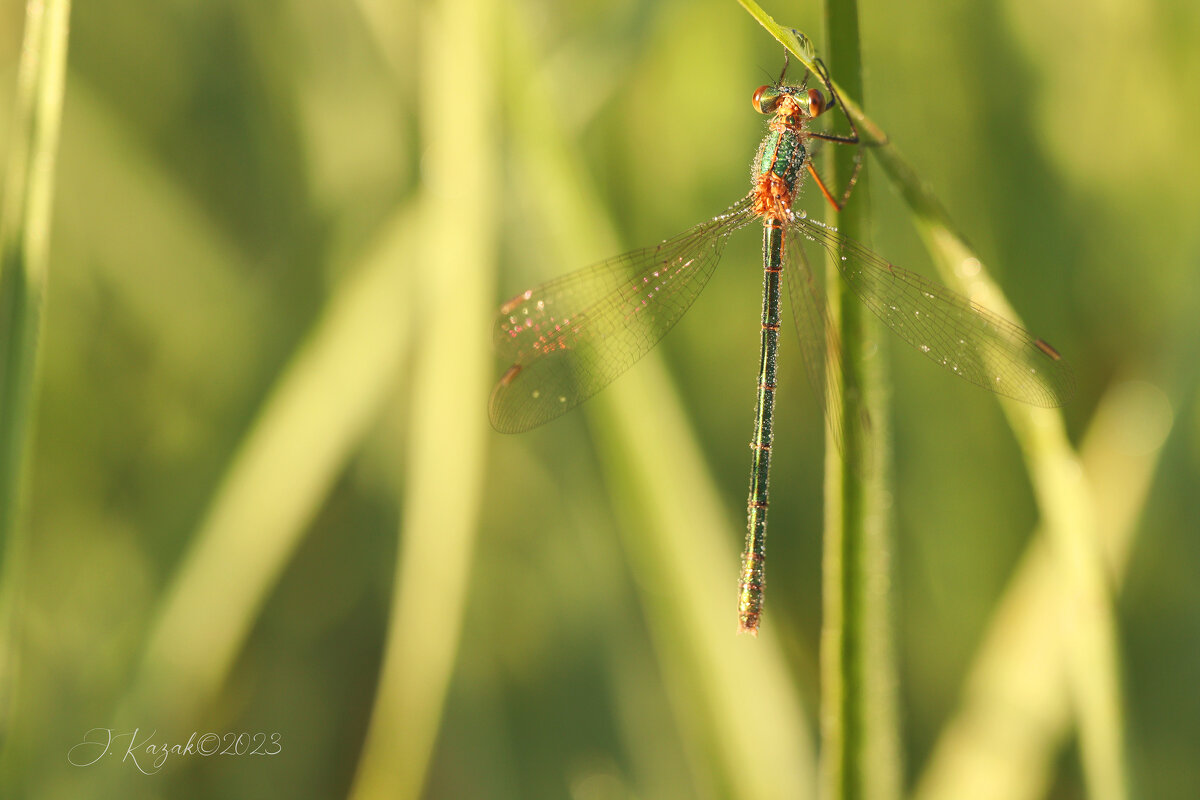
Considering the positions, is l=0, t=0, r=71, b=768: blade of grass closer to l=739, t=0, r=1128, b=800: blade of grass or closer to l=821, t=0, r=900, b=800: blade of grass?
l=821, t=0, r=900, b=800: blade of grass

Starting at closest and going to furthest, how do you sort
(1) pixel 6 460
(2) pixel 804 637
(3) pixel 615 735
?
(1) pixel 6 460 → (3) pixel 615 735 → (2) pixel 804 637

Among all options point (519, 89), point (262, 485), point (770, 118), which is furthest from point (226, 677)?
point (770, 118)

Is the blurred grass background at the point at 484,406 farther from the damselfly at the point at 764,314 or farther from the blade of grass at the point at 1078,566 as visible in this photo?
the blade of grass at the point at 1078,566

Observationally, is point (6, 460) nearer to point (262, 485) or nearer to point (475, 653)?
point (262, 485)

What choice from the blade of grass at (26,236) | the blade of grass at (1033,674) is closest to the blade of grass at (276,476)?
the blade of grass at (26,236)

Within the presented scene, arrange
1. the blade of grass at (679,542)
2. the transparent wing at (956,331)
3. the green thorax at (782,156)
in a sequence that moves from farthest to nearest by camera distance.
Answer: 1. the green thorax at (782,156)
2. the blade of grass at (679,542)
3. the transparent wing at (956,331)

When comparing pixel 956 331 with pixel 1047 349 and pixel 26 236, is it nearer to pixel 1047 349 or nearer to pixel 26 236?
pixel 1047 349
